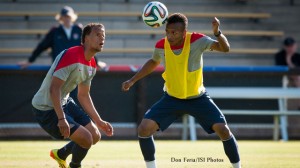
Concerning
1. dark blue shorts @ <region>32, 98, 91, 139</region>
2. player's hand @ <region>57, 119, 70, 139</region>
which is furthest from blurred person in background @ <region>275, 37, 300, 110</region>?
player's hand @ <region>57, 119, 70, 139</region>

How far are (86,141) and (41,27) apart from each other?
12.7m

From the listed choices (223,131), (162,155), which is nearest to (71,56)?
(223,131)

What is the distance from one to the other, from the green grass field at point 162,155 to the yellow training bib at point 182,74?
1.55m

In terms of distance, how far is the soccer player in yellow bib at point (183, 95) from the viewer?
9.35 meters

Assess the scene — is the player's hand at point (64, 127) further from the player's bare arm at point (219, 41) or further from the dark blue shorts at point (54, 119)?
the player's bare arm at point (219, 41)

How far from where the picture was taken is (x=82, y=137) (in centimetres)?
928

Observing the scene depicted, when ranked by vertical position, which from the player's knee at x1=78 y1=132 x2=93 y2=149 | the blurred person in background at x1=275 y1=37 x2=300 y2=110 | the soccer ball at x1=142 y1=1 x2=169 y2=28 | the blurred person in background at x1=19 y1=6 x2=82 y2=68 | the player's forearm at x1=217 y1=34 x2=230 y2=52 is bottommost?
the blurred person in background at x1=275 y1=37 x2=300 y2=110

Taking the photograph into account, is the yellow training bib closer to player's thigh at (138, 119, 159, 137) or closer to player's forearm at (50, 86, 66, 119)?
player's thigh at (138, 119, 159, 137)

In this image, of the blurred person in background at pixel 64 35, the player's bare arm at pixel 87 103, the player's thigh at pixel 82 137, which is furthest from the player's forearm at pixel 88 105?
the blurred person in background at pixel 64 35

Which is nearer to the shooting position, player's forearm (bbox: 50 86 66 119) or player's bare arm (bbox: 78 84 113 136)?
player's forearm (bbox: 50 86 66 119)

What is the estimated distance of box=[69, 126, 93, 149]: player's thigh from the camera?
30.4 ft

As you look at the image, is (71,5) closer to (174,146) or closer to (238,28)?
(238,28)

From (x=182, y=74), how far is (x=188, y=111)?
456 millimetres

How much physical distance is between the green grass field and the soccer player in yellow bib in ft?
4.59
